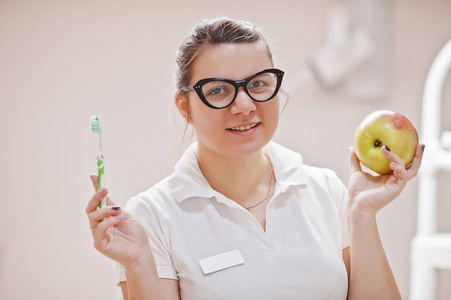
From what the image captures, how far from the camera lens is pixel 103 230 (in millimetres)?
968

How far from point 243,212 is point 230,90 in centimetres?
Result: 30

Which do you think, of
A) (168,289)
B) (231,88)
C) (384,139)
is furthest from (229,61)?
(168,289)

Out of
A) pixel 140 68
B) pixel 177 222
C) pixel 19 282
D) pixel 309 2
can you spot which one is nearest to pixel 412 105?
pixel 309 2

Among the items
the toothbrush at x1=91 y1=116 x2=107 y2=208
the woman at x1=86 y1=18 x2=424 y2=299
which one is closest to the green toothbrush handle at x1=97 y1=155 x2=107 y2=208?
the toothbrush at x1=91 y1=116 x2=107 y2=208

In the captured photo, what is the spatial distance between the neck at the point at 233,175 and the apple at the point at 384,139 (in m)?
0.28

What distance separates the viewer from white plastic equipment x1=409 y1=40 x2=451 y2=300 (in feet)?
5.32

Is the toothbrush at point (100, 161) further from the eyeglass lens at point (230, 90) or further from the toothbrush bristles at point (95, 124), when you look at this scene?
the eyeglass lens at point (230, 90)

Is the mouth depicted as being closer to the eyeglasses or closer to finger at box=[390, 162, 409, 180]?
the eyeglasses

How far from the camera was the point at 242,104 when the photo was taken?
1187mm

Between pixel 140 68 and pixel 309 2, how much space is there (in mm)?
773

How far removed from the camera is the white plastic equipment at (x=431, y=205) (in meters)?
1.62

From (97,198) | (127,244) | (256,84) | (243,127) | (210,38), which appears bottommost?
(127,244)

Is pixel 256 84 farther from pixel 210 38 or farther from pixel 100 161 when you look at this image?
pixel 100 161

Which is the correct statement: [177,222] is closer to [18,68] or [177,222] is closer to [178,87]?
[178,87]
